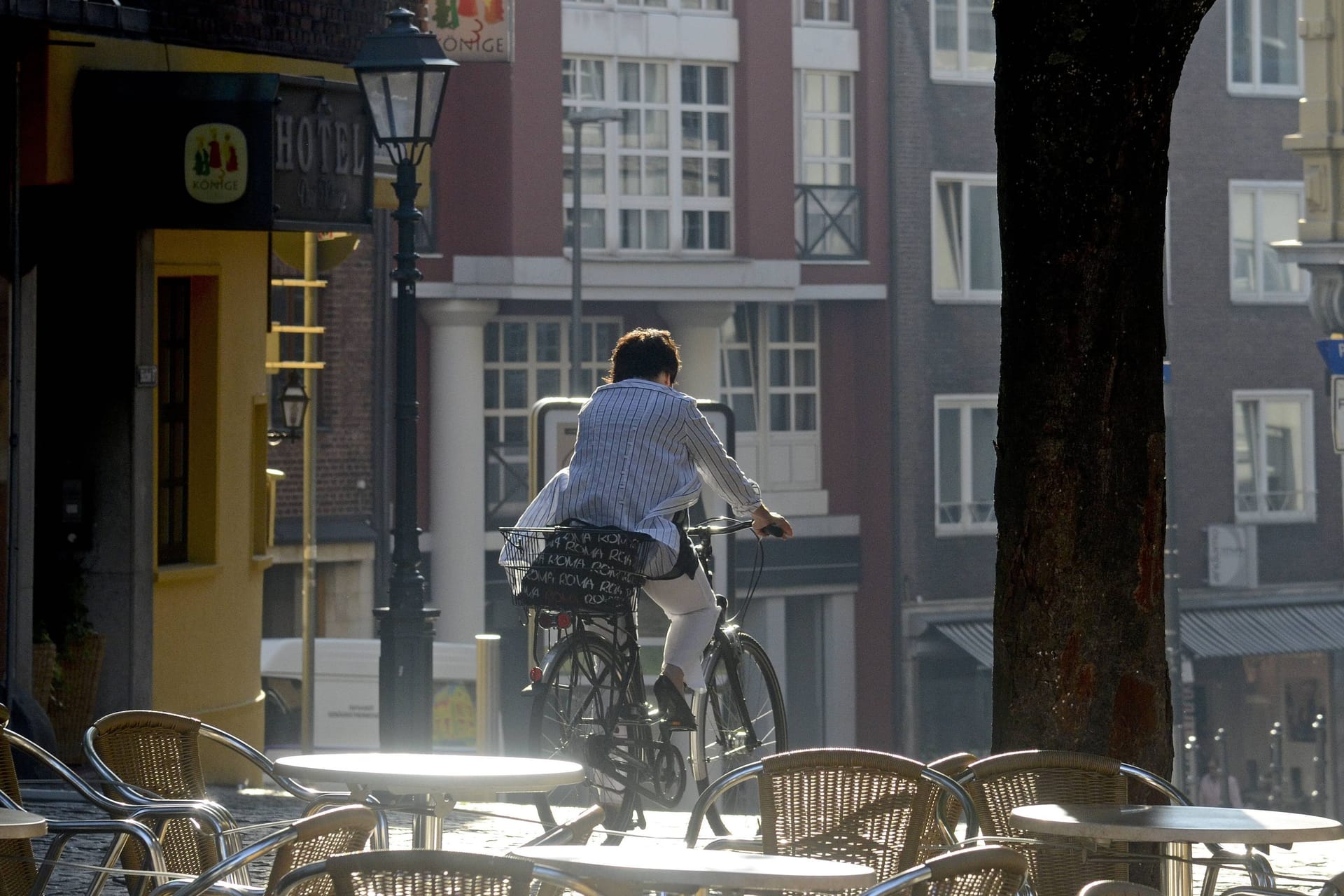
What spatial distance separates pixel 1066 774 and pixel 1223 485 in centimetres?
3556

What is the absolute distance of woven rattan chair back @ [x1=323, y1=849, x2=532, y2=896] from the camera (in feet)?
12.8

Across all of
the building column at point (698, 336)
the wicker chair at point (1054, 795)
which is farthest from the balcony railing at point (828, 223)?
the wicker chair at point (1054, 795)

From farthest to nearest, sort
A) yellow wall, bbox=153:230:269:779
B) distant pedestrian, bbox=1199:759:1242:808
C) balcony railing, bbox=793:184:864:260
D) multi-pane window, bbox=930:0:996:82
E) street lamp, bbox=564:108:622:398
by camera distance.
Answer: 1. multi-pane window, bbox=930:0:996:82
2. balcony railing, bbox=793:184:864:260
3. distant pedestrian, bbox=1199:759:1242:808
4. street lamp, bbox=564:108:622:398
5. yellow wall, bbox=153:230:269:779

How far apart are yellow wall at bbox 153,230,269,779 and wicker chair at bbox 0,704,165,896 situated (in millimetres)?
8910

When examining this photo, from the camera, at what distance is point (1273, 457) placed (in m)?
41.3

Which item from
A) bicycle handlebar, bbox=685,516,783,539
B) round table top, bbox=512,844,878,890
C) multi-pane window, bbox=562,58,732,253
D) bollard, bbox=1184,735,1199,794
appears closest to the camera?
round table top, bbox=512,844,878,890

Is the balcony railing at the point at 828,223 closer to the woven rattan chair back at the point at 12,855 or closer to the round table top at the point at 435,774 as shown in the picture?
the round table top at the point at 435,774

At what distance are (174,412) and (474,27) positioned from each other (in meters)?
5.26

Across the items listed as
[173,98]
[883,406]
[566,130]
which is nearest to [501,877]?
[173,98]

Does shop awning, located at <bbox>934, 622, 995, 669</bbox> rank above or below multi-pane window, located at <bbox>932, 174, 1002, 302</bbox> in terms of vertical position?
below

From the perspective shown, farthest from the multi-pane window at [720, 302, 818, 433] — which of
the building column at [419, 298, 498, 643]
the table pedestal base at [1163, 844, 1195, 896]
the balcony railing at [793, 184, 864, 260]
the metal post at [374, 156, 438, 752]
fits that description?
the table pedestal base at [1163, 844, 1195, 896]

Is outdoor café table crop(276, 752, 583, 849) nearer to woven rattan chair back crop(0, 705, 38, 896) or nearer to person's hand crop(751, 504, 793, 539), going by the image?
woven rattan chair back crop(0, 705, 38, 896)

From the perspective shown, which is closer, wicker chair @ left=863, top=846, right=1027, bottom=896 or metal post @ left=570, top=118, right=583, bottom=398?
wicker chair @ left=863, top=846, right=1027, bottom=896

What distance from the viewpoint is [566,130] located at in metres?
36.2
